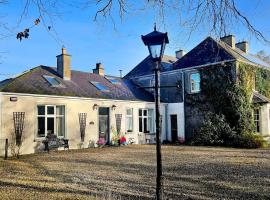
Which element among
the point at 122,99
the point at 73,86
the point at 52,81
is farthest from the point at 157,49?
the point at 122,99

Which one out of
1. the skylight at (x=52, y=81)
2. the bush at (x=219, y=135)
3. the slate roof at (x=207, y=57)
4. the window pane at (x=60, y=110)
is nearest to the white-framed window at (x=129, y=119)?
the bush at (x=219, y=135)

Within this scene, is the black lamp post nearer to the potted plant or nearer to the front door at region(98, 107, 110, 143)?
the potted plant

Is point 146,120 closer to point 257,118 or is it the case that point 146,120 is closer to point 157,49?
point 257,118

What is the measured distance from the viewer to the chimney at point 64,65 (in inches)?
833

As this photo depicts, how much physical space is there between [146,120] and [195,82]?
4.85 m

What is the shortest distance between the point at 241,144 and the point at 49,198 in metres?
15.7

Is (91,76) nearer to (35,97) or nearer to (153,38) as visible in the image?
(35,97)

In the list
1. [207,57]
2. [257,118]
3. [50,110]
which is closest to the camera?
[50,110]

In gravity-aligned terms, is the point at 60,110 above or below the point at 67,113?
above

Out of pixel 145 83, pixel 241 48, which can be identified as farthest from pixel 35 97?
pixel 241 48

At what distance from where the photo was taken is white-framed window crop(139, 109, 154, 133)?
23906mm

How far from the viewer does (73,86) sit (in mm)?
20812

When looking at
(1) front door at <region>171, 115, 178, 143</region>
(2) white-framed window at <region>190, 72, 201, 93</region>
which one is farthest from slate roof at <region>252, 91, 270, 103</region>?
(1) front door at <region>171, 115, 178, 143</region>

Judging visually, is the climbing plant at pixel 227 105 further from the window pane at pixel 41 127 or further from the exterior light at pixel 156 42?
the exterior light at pixel 156 42
